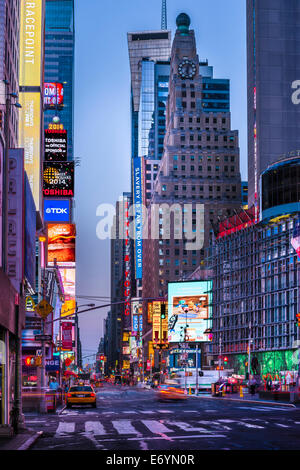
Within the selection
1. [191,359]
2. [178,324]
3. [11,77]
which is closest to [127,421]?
[11,77]

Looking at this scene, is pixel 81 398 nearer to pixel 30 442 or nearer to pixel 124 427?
pixel 124 427

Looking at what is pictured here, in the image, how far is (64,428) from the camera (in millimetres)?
27984

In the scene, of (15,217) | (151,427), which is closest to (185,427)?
(151,427)

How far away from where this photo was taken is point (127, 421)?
3127 centimetres

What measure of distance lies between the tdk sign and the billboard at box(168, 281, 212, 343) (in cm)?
5376

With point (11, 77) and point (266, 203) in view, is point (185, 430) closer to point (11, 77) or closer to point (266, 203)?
point (11, 77)

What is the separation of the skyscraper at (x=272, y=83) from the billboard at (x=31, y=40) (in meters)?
102

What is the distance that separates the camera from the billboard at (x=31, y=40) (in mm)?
85250

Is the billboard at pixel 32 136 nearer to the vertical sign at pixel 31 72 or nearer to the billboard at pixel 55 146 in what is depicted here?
the vertical sign at pixel 31 72

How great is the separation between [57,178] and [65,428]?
228 feet

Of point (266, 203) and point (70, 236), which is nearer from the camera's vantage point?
point (70, 236)
